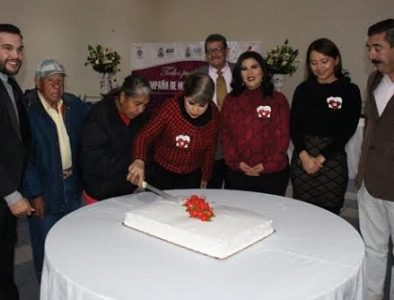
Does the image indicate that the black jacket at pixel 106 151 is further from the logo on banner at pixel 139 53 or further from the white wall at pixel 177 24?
the logo on banner at pixel 139 53

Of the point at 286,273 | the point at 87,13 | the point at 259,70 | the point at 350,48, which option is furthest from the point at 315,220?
the point at 87,13

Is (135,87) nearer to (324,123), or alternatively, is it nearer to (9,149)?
(9,149)

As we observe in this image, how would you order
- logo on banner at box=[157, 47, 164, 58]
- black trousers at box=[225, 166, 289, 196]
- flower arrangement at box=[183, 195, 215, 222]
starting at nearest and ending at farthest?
flower arrangement at box=[183, 195, 215, 222] < black trousers at box=[225, 166, 289, 196] < logo on banner at box=[157, 47, 164, 58]

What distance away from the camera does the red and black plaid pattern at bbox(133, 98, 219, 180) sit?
2156mm

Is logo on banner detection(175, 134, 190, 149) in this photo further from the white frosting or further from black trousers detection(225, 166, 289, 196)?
the white frosting

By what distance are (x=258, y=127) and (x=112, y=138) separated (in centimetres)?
80

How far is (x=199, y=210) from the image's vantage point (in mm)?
1584

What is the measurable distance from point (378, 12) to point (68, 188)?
490 centimetres

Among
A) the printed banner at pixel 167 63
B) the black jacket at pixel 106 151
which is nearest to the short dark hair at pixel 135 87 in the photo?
the black jacket at pixel 106 151

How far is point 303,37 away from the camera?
238 inches

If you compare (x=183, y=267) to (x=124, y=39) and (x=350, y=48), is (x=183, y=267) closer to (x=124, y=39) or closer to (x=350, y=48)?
(x=350, y=48)

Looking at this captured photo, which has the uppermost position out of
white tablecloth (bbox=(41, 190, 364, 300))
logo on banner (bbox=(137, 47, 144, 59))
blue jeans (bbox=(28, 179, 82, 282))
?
logo on banner (bbox=(137, 47, 144, 59))

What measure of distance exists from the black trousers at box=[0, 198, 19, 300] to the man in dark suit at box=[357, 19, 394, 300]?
1.73m

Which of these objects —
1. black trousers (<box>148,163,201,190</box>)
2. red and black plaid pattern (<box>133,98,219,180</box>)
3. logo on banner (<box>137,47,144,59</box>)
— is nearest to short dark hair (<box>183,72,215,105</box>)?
red and black plaid pattern (<box>133,98,219,180</box>)
